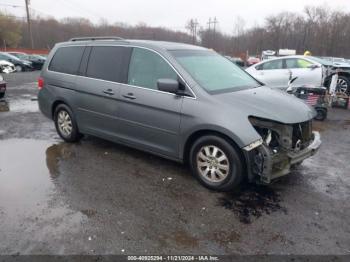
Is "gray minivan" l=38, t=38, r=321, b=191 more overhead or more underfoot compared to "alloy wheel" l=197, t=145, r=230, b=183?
more overhead

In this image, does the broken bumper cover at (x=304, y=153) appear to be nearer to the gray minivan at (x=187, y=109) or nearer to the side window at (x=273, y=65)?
the gray minivan at (x=187, y=109)

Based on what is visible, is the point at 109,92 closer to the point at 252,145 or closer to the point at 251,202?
the point at 252,145

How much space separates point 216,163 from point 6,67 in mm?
24041

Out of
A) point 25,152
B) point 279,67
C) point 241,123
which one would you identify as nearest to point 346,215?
point 241,123

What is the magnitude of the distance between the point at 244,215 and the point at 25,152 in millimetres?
3921

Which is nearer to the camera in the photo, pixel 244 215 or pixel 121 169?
pixel 244 215

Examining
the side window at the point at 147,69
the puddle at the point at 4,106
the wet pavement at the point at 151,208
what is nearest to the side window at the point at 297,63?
the wet pavement at the point at 151,208

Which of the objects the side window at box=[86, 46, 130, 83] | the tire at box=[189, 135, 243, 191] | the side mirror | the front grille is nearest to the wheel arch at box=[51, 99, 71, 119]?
the side window at box=[86, 46, 130, 83]

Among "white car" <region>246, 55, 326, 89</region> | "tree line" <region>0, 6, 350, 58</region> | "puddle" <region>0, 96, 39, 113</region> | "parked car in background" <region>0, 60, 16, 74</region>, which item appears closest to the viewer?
"puddle" <region>0, 96, 39, 113</region>

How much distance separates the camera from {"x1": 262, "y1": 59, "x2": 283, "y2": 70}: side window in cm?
1125

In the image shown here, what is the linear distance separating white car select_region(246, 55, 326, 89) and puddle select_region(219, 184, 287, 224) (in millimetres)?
6612

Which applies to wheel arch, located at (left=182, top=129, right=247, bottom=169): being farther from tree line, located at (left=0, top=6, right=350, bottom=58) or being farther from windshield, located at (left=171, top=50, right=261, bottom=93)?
tree line, located at (left=0, top=6, right=350, bottom=58)

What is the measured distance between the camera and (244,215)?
359cm

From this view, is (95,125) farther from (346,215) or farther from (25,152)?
(346,215)
